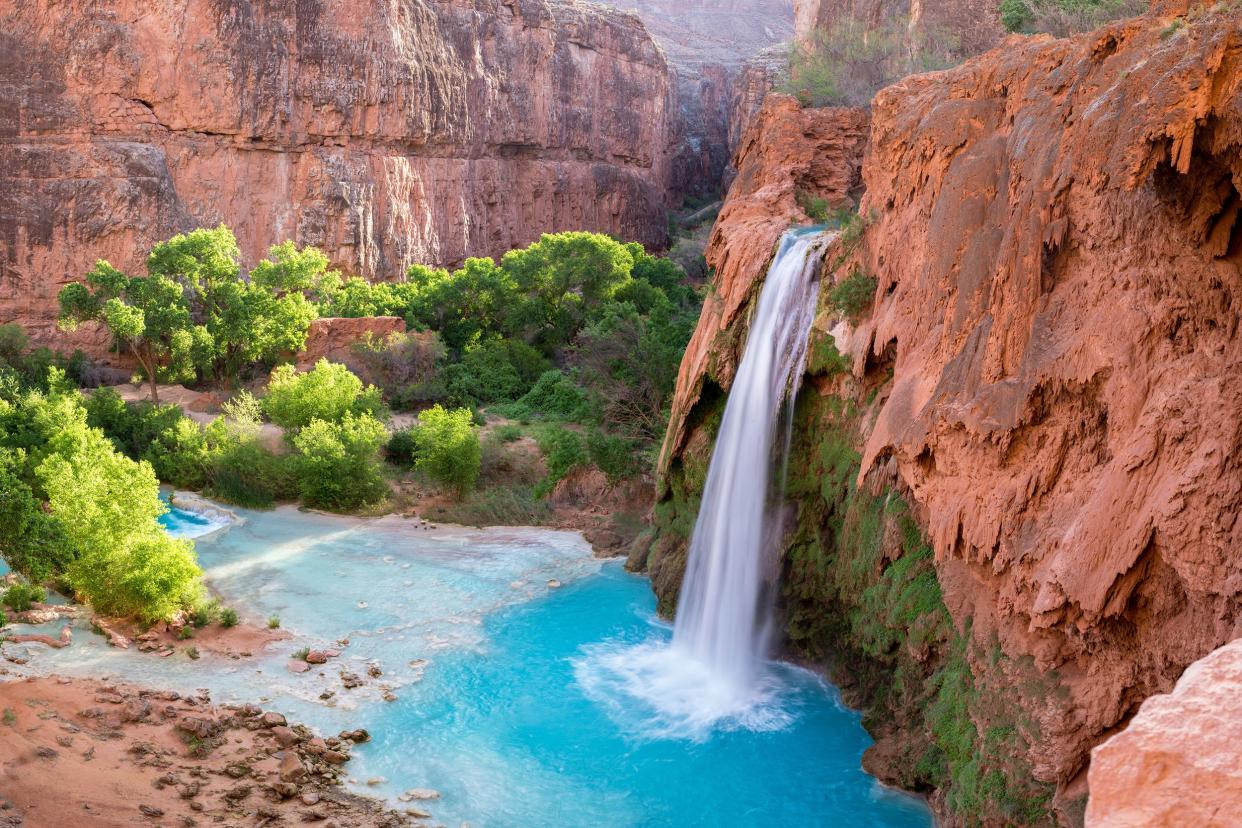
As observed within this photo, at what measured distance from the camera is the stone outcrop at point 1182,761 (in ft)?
9.25

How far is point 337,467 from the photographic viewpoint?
81.7 ft

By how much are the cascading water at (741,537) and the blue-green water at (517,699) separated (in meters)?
0.23

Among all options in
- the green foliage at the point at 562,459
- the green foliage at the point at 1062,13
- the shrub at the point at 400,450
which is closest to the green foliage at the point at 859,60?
the green foliage at the point at 1062,13

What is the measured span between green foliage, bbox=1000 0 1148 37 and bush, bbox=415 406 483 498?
15.9 meters

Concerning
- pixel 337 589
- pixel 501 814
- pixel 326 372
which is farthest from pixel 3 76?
pixel 501 814

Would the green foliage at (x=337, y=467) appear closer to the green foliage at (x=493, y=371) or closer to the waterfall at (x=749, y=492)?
the green foliage at (x=493, y=371)

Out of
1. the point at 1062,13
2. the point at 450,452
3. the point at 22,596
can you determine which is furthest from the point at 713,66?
the point at 22,596

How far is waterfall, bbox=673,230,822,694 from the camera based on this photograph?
52.1 feet

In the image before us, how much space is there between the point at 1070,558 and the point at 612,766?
6.86 meters

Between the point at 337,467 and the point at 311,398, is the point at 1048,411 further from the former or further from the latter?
the point at 311,398

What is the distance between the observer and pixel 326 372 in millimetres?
27453

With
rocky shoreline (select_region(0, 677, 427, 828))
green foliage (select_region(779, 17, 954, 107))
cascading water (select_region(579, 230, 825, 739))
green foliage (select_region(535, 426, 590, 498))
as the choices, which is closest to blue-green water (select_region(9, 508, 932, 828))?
cascading water (select_region(579, 230, 825, 739))

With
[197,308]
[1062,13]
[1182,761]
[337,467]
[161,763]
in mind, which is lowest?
[161,763]

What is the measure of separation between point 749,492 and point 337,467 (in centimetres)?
1256
